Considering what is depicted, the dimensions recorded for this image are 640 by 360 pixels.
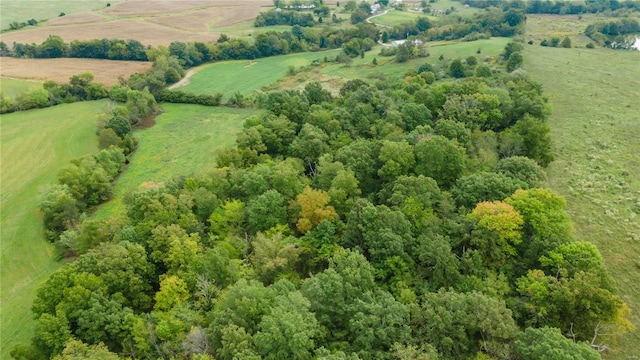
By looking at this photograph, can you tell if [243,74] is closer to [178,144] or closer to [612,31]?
[178,144]

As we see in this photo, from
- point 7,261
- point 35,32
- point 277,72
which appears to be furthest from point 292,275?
point 35,32

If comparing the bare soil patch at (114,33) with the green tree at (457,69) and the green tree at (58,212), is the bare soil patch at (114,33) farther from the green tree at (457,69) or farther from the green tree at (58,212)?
the green tree at (58,212)

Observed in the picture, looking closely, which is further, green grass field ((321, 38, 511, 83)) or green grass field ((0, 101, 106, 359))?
green grass field ((321, 38, 511, 83))

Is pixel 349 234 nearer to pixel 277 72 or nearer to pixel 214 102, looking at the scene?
pixel 214 102

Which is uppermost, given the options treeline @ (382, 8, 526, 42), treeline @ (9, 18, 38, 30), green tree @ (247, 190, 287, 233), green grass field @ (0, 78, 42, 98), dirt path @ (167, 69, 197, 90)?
treeline @ (9, 18, 38, 30)

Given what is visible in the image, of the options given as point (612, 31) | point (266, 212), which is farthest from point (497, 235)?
point (612, 31)

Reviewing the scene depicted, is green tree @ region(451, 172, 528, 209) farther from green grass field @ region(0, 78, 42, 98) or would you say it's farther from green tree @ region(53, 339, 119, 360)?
green grass field @ region(0, 78, 42, 98)

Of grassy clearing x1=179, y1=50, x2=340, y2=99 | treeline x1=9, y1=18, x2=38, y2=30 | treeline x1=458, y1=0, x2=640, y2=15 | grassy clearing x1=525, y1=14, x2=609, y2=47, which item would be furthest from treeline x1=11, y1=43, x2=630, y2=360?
treeline x1=9, y1=18, x2=38, y2=30
